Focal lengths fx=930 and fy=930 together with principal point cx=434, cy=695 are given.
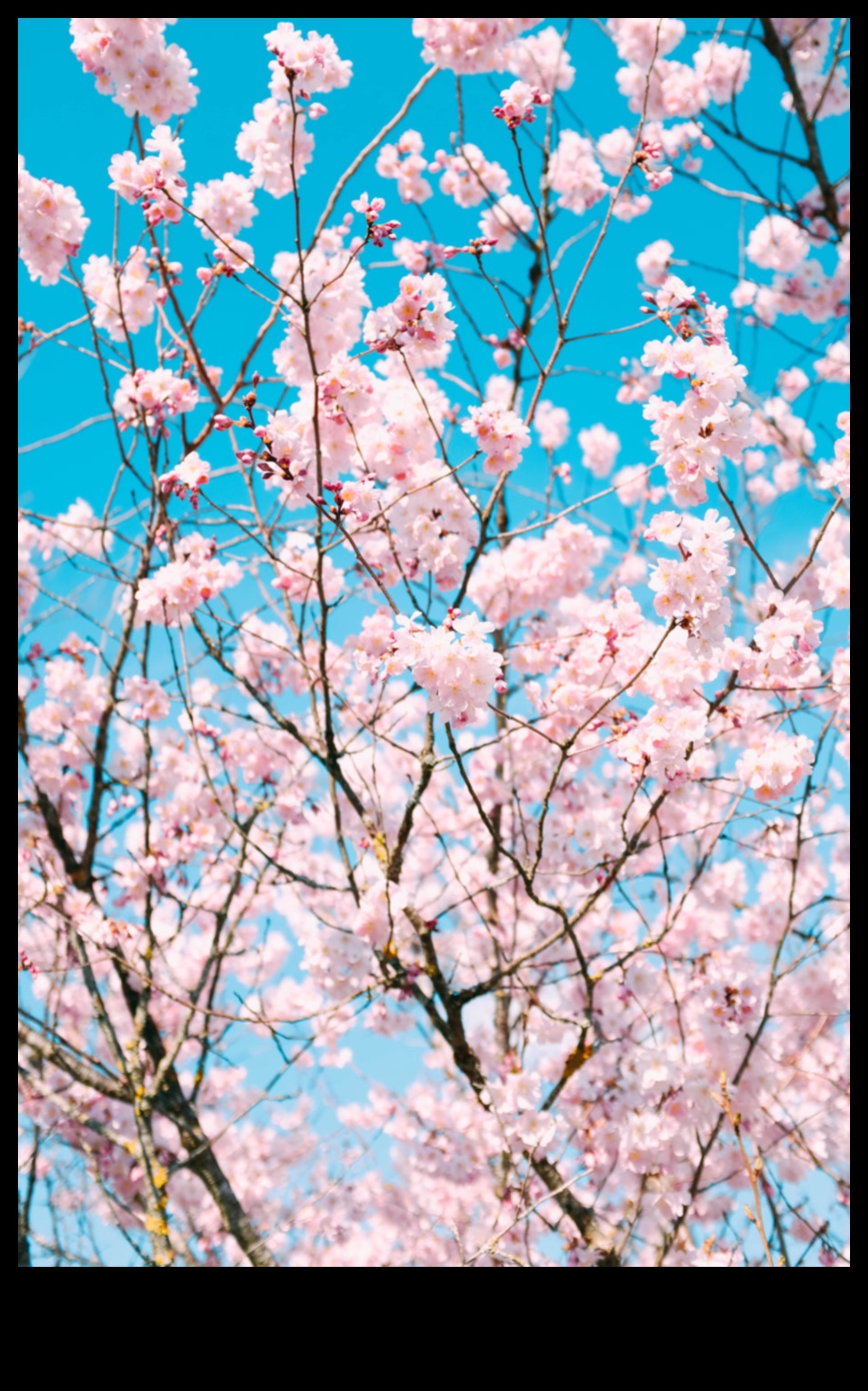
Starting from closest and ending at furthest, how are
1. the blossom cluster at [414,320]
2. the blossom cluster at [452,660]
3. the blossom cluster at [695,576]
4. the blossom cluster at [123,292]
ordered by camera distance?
the blossom cluster at [452,660]
the blossom cluster at [695,576]
the blossom cluster at [414,320]
the blossom cluster at [123,292]

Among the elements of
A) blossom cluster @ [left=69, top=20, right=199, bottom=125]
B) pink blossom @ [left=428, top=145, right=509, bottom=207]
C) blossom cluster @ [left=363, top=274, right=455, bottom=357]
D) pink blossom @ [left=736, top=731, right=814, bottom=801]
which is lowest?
pink blossom @ [left=736, top=731, right=814, bottom=801]

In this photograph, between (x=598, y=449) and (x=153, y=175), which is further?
(x=598, y=449)

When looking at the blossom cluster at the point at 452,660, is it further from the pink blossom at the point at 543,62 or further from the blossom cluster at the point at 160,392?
the pink blossom at the point at 543,62

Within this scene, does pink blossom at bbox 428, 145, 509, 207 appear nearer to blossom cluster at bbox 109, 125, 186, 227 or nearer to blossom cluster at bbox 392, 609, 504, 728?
blossom cluster at bbox 109, 125, 186, 227

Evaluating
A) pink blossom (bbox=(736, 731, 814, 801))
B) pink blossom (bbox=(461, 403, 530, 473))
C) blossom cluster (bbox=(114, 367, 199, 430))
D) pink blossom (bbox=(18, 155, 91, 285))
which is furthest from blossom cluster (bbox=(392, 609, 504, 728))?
pink blossom (bbox=(18, 155, 91, 285))

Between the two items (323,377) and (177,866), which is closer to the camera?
(323,377)

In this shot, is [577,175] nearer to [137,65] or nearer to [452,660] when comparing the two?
[137,65]

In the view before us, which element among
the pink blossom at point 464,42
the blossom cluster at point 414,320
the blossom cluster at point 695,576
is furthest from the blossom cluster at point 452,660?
the pink blossom at point 464,42

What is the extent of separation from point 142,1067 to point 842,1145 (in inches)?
152

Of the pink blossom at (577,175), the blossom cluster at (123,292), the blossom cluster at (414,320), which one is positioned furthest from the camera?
the pink blossom at (577,175)

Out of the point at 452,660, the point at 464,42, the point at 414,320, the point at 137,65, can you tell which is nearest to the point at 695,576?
the point at 452,660
